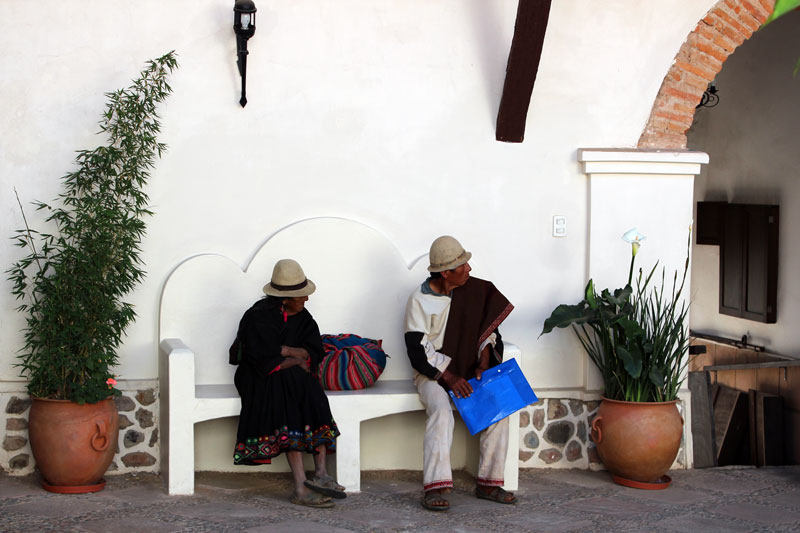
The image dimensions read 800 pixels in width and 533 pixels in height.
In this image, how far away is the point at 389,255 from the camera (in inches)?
218

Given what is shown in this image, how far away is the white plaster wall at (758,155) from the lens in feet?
24.5

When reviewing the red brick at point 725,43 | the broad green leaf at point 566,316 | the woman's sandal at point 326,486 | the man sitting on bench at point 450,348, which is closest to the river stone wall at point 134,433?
the woman's sandal at point 326,486

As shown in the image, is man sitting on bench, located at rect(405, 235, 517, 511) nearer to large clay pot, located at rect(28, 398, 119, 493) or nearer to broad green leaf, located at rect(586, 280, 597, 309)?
broad green leaf, located at rect(586, 280, 597, 309)

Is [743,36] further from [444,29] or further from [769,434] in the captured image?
[769,434]

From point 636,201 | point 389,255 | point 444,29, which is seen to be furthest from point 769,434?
point 444,29

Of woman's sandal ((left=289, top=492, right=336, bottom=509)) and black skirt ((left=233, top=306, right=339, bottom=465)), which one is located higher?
black skirt ((left=233, top=306, right=339, bottom=465))

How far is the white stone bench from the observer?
15.9 feet

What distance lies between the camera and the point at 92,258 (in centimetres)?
481

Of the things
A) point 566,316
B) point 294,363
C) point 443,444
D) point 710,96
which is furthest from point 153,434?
point 710,96

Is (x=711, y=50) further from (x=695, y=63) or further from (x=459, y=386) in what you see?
(x=459, y=386)

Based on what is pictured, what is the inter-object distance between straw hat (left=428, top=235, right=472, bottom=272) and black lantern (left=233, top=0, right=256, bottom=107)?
1.51m

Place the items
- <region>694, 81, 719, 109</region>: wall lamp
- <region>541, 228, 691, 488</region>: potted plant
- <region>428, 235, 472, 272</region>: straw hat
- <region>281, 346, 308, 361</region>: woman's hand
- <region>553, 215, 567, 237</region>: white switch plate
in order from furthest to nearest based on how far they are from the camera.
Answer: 1. <region>694, 81, 719, 109</region>: wall lamp
2. <region>553, 215, 567, 237</region>: white switch plate
3. <region>541, 228, 691, 488</region>: potted plant
4. <region>428, 235, 472, 272</region>: straw hat
5. <region>281, 346, 308, 361</region>: woman's hand

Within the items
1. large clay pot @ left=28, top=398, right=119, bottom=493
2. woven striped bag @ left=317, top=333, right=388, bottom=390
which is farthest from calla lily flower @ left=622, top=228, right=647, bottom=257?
large clay pot @ left=28, top=398, right=119, bottom=493

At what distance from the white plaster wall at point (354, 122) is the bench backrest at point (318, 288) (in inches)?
3.8
